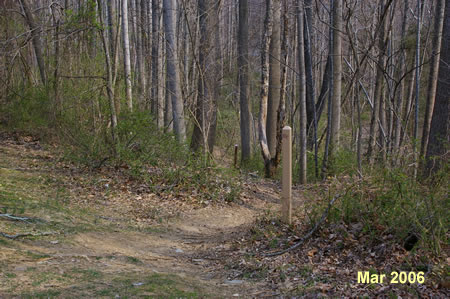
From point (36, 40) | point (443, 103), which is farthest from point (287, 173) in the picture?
point (36, 40)

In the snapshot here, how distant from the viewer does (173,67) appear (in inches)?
432

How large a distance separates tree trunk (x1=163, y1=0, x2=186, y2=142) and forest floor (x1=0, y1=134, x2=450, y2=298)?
259cm

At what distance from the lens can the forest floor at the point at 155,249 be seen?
405cm

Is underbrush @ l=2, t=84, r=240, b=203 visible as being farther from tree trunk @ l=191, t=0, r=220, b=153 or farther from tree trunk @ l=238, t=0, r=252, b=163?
tree trunk @ l=238, t=0, r=252, b=163

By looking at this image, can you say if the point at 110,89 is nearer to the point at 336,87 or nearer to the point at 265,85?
the point at 265,85

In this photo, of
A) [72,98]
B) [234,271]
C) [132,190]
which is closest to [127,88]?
[72,98]

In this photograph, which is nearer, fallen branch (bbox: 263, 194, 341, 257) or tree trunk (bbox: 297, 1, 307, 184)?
fallen branch (bbox: 263, 194, 341, 257)

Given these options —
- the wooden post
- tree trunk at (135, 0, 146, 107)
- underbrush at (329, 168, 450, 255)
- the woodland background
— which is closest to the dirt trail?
the wooden post

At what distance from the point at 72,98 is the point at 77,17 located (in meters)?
2.18

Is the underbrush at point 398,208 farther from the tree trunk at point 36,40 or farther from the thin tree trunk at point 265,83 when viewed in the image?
the tree trunk at point 36,40

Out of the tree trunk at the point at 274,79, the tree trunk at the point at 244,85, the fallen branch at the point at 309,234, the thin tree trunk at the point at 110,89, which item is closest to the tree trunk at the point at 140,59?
the tree trunk at the point at 244,85

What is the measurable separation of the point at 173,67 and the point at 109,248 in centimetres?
638

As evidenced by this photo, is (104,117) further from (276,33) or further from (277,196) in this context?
(276,33)

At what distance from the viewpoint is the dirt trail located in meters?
4.14
